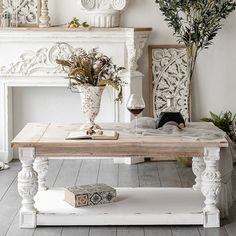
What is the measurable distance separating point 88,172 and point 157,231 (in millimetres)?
1931

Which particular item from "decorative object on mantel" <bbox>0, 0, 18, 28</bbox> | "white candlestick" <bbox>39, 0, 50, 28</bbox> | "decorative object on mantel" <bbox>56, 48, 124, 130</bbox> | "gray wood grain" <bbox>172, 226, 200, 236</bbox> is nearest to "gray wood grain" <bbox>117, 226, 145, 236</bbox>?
"gray wood grain" <bbox>172, 226, 200, 236</bbox>

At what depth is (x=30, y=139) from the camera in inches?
182

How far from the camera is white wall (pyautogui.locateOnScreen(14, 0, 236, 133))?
6957mm

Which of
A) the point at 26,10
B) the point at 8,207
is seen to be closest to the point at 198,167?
the point at 8,207

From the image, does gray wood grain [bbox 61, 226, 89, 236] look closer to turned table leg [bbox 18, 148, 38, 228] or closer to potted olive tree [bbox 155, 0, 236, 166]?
turned table leg [bbox 18, 148, 38, 228]

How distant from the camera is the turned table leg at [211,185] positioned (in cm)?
455

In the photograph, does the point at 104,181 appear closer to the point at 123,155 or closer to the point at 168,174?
the point at 168,174

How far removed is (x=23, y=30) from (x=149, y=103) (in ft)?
4.91

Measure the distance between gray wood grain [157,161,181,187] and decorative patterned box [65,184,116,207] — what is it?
3.63ft

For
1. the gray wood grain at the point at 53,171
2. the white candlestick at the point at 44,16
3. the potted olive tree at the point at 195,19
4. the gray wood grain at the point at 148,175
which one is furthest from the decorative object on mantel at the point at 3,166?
the potted olive tree at the point at 195,19

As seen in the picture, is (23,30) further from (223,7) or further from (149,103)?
(223,7)

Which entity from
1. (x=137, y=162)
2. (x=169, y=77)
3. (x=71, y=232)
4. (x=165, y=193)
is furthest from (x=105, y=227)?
(x=169, y=77)

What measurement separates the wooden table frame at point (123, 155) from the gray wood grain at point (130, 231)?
35 mm

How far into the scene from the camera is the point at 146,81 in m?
7.06
